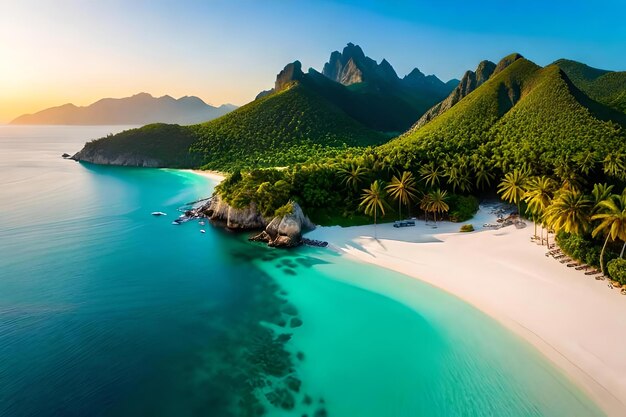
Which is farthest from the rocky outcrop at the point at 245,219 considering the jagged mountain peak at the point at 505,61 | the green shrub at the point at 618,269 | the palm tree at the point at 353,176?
the jagged mountain peak at the point at 505,61

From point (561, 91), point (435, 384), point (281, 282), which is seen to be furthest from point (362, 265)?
point (561, 91)

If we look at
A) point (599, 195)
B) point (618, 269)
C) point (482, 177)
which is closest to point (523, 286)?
point (618, 269)

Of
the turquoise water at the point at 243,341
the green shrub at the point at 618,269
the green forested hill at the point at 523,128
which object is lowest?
the turquoise water at the point at 243,341

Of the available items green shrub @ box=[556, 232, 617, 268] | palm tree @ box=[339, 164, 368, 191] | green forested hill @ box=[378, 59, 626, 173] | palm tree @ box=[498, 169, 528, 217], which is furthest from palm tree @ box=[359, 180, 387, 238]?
green shrub @ box=[556, 232, 617, 268]

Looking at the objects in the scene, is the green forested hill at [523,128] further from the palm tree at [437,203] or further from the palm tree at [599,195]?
the palm tree at [599,195]

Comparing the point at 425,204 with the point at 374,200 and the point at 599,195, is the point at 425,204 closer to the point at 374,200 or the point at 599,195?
the point at 374,200
